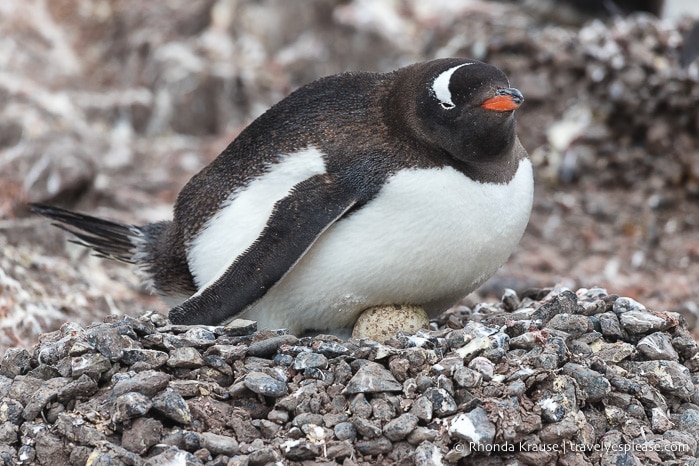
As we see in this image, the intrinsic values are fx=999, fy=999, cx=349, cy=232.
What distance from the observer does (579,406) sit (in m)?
2.99

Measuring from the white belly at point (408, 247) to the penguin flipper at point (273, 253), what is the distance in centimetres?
10

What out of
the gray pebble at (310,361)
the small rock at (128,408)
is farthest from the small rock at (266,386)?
the small rock at (128,408)

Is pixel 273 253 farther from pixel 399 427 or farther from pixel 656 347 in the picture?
pixel 656 347

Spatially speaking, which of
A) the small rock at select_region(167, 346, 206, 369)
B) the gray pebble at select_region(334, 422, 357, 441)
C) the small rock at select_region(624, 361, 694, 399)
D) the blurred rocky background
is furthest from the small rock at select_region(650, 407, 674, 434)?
the blurred rocky background

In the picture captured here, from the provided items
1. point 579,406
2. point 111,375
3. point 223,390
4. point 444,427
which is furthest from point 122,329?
point 579,406

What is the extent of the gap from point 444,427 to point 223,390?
0.67 meters

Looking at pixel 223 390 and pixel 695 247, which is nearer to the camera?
pixel 223 390

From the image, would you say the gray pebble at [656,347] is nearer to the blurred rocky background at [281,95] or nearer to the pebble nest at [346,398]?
the pebble nest at [346,398]

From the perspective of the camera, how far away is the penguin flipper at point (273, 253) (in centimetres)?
338

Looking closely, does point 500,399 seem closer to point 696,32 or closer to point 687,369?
point 687,369

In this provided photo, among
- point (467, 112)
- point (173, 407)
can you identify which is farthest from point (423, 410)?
point (467, 112)

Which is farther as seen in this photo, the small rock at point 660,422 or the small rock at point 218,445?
the small rock at point 660,422

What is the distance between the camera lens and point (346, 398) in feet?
9.69

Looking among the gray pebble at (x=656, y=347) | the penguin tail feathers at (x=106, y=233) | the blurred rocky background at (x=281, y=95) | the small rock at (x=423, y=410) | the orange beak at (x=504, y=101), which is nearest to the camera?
the small rock at (x=423, y=410)
